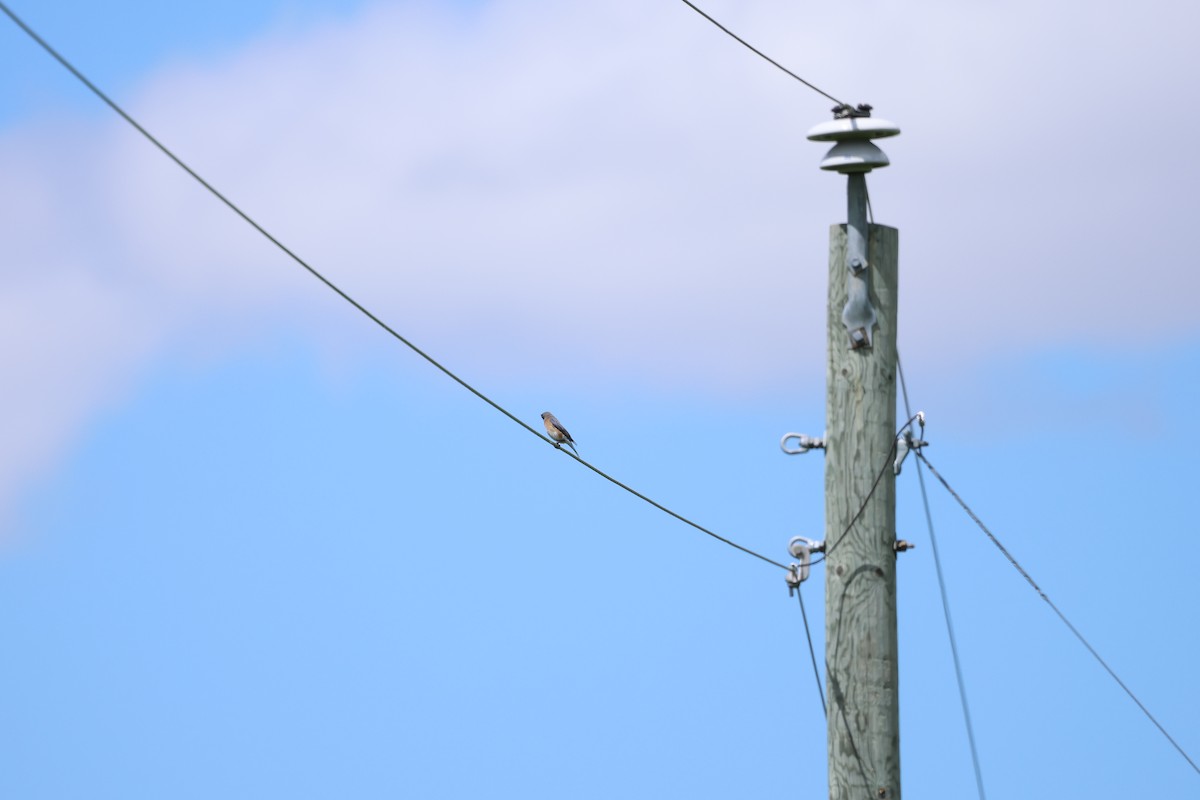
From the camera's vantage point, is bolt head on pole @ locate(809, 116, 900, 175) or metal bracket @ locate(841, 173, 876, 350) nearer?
metal bracket @ locate(841, 173, 876, 350)

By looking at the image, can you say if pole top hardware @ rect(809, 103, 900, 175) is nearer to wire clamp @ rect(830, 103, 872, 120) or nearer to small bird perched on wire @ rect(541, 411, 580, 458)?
wire clamp @ rect(830, 103, 872, 120)

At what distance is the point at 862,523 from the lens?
310 inches

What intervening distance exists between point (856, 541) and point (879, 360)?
84cm

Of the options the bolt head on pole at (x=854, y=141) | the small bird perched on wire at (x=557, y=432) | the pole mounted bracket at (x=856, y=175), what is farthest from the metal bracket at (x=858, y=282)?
the small bird perched on wire at (x=557, y=432)

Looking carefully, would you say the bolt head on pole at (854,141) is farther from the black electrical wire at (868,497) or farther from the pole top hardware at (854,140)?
the black electrical wire at (868,497)

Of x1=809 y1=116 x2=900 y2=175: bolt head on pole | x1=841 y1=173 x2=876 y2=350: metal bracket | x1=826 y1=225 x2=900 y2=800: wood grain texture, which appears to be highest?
x1=809 y1=116 x2=900 y2=175: bolt head on pole

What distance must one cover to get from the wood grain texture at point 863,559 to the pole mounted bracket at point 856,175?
41 millimetres

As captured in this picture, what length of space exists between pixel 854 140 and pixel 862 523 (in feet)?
6.00

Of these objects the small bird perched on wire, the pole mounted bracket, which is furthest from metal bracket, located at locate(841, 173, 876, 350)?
the small bird perched on wire

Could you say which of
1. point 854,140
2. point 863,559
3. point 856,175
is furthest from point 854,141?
point 863,559

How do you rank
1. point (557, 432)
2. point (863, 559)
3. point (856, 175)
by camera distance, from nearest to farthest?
point (863, 559) → point (856, 175) → point (557, 432)

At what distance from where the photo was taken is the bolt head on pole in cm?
809

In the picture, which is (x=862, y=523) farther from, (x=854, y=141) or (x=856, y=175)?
(x=854, y=141)

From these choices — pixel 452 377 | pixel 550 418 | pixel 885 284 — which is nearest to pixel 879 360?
pixel 885 284
